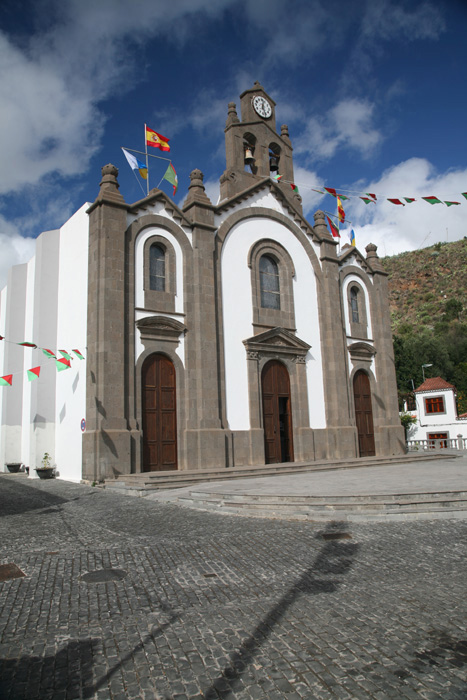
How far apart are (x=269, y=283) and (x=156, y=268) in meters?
5.61

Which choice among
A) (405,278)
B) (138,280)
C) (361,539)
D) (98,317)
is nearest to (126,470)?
(98,317)

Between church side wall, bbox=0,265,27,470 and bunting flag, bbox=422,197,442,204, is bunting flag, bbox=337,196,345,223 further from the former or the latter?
church side wall, bbox=0,265,27,470

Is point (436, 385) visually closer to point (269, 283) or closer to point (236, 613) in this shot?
point (269, 283)

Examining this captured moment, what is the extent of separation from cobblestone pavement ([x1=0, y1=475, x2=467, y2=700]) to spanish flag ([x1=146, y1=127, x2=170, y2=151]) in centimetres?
1516

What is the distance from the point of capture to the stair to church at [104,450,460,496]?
14.2m

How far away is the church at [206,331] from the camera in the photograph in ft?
56.5

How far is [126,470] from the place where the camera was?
52.7 ft

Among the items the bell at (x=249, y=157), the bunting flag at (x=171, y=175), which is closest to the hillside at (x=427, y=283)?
the bell at (x=249, y=157)

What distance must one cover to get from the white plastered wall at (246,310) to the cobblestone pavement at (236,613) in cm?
1105

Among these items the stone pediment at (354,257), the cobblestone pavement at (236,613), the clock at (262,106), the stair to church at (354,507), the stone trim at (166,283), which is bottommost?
the cobblestone pavement at (236,613)

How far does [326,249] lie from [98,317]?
12.1 m

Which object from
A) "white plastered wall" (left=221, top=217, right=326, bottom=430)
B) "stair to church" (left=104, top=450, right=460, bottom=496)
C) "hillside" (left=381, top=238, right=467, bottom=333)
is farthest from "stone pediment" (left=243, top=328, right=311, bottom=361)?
"hillside" (left=381, top=238, right=467, bottom=333)

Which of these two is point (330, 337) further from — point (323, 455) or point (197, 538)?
point (197, 538)

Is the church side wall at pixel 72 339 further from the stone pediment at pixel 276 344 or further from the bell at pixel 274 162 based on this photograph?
the bell at pixel 274 162
